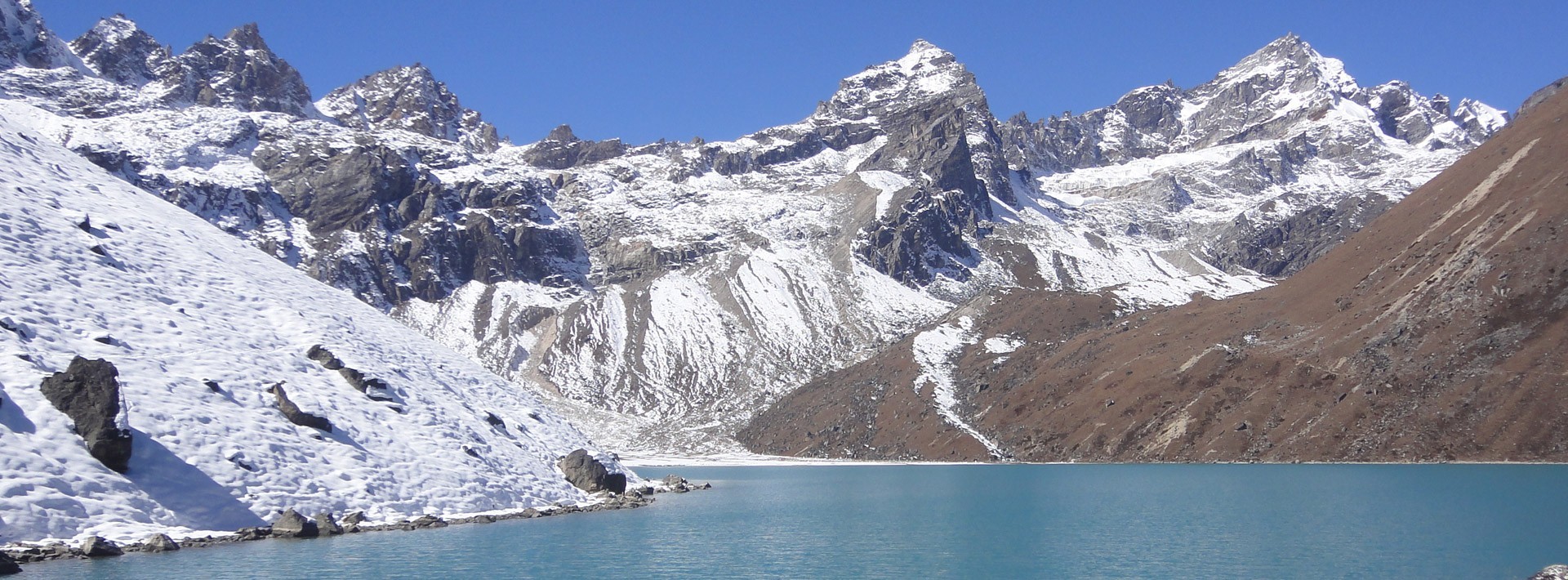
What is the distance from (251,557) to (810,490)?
61283mm

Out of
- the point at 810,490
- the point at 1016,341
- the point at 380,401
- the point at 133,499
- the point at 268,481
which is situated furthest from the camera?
the point at 1016,341

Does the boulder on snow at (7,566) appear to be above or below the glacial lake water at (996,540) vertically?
above

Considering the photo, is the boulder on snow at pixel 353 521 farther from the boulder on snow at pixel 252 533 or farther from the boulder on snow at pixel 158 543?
the boulder on snow at pixel 158 543

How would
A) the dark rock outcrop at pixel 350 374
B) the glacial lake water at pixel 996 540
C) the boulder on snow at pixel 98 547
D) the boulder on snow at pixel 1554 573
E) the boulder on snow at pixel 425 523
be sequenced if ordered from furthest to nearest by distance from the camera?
1. the dark rock outcrop at pixel 350 374
2. the boulder on snow at pixel 425 523
3. the glacial lake water at pixel 996 540
4. the boulder on snow at pixel 98 547
5. the boulder on snow at pixel 1554 573

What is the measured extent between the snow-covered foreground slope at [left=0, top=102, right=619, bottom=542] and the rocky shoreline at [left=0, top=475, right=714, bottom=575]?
679 millimetres

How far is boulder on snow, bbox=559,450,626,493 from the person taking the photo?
63281 mm

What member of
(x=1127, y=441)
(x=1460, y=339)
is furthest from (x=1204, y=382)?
(x=1460, y=339)

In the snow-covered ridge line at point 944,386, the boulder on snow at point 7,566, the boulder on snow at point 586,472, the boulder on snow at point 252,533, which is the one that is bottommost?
the boulder on snow at point 7,566

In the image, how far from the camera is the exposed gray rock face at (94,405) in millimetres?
36000

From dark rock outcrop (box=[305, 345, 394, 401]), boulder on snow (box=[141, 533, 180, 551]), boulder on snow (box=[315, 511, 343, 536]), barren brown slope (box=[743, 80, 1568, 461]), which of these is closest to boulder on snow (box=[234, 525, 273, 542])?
boulder on snow (box=[315, 511, 343, 536])

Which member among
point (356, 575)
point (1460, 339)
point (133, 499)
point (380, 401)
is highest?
point (1460, 339)

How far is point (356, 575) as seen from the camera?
112 ft

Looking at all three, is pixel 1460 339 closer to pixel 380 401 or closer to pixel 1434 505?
pixel 1434 505

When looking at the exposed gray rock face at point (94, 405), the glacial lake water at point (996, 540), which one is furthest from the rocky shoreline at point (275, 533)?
the exposed gray rock face at point (94, 405)
